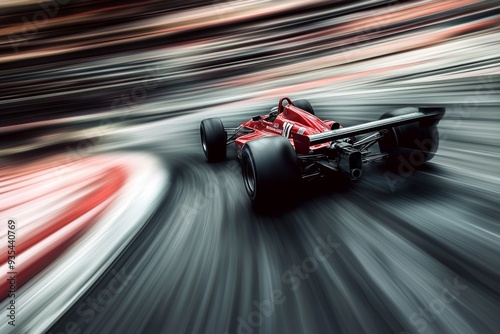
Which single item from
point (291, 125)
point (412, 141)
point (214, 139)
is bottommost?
point (412, 141)

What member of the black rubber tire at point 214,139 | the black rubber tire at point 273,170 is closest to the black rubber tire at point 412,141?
the black rubber tire at point 273,170

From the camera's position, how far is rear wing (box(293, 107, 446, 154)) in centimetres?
314

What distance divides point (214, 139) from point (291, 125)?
1.59m

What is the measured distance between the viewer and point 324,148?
11.8ft

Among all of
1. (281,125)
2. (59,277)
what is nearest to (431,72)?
(281,125)

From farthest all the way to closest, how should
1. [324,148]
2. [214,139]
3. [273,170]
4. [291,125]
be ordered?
[214,139] → [291,125] → [324,148] → [273,170]

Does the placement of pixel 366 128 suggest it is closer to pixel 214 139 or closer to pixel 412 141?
pixel 412 141

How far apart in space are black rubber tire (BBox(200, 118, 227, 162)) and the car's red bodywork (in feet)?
1.72

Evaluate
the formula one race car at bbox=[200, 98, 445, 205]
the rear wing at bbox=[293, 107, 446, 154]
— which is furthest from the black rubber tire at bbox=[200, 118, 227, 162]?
the rear wing at bbox=[293, 107, 446, 154]

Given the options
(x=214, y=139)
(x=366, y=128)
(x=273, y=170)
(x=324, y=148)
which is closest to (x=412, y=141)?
(x=366, y=128)

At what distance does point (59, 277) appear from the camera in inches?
103

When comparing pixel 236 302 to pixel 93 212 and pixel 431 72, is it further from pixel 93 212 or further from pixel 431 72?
pixel 431 72

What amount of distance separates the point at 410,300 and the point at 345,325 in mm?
430

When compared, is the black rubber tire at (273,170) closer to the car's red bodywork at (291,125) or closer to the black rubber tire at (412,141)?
the car's red bodywork at (291,125)
